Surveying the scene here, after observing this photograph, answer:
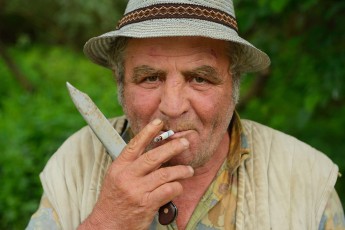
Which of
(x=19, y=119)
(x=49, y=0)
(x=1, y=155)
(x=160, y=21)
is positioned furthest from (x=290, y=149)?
(x=49, y=0)

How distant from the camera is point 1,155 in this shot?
16.5 feet

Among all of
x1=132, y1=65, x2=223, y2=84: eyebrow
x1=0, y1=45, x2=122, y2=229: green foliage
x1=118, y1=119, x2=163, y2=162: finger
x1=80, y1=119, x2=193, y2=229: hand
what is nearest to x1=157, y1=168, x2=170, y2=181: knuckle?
x1=80, y1=119, x2=193, y2=229: hand

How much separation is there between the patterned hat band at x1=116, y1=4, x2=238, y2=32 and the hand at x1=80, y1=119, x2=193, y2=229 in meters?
0.49

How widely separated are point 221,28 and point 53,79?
23.8 feet

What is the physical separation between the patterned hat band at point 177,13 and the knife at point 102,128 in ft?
1.33

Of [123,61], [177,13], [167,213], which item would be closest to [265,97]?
[123,61]

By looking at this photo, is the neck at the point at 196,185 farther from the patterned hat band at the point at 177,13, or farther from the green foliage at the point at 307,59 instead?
the green foliage at the point at 307,59

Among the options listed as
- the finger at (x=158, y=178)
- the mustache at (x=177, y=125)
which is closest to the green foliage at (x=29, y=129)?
the mustache at (x=177, y=125)

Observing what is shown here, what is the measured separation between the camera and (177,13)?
2246mm

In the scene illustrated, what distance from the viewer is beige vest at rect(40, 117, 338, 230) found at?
7.97ft

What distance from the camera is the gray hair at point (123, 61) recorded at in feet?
7.98

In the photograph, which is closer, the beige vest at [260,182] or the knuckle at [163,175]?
the knuckle at [163,175]

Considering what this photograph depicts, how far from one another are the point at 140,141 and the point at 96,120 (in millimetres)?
326

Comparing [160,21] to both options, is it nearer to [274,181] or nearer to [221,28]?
[221,28]
